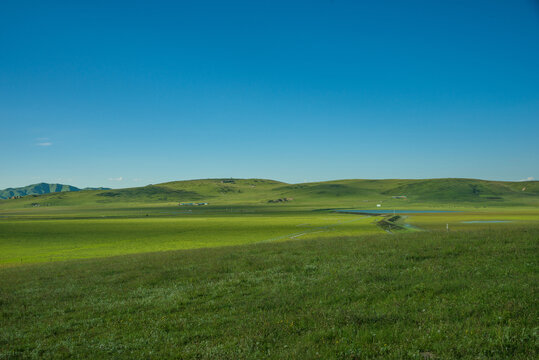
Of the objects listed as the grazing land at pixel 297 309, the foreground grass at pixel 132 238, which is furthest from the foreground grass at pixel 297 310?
the foreground grass at pixel 132 238

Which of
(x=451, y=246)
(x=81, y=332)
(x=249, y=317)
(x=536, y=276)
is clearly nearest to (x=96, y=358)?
(x=81, y=332)

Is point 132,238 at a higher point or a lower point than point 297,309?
lower

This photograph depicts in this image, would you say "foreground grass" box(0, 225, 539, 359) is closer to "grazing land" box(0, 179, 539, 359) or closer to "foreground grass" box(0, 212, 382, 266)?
"grazing land" box(0, 179, 539, 359)

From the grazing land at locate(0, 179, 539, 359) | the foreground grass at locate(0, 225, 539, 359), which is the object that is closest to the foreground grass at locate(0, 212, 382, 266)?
the grazing land at locate(0, 179, 539, 359)

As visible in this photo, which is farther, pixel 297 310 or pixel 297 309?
pixel 297 309

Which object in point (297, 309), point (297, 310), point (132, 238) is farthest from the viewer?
point (132, 238)

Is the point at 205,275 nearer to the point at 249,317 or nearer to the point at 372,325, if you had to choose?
the point at 249,317

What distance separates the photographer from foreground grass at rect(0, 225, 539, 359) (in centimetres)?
1057

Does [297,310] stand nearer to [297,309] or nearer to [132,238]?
[297,309]

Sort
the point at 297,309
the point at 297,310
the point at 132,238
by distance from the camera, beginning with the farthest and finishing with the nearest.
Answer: the point at 132,238, the point at 297,309, the point at 297,310

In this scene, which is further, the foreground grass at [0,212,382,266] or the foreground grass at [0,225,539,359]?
the foreground grass at [0,212,382,266]

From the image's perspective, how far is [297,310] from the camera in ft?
46.4

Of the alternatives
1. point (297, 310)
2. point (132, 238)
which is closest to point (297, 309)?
point (297, 310)

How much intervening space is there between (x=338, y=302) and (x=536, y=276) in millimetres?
9613
